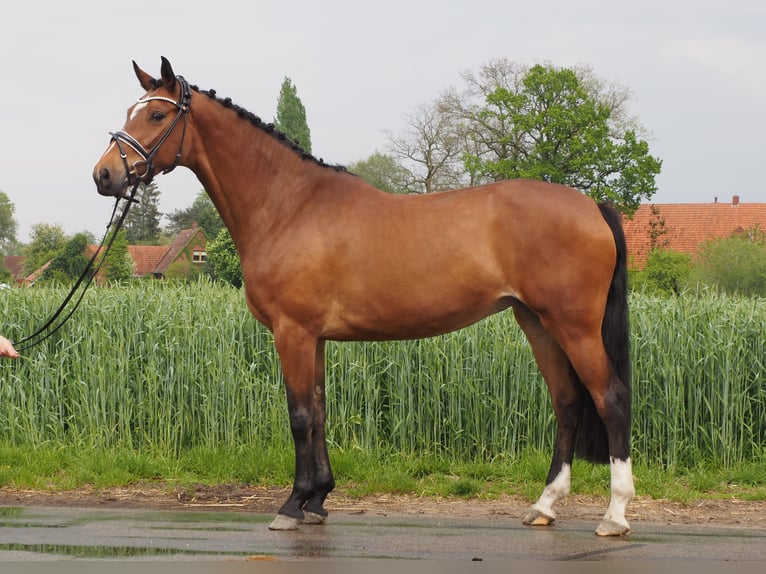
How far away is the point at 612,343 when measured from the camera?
6484mm

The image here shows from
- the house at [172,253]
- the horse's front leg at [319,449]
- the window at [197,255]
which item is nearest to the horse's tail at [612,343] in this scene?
the horse's front leg at [319,449]

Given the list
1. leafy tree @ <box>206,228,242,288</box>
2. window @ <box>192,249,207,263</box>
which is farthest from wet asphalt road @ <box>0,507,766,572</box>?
window @ <box>192,249,207,263</box>

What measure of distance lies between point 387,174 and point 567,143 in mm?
13412

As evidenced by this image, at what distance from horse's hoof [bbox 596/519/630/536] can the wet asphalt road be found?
77 mm

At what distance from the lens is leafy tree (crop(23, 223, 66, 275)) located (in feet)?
278

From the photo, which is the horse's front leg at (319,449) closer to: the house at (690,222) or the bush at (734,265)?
the bush at (734,265)

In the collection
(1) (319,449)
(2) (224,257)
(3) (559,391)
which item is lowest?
(1) (319,449)

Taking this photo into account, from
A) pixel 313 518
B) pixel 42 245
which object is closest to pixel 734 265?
pixel 313 518

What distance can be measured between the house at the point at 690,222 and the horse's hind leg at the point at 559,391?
6008 cm

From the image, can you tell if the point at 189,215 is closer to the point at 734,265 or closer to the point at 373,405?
the point at 734,265

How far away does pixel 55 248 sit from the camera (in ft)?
285

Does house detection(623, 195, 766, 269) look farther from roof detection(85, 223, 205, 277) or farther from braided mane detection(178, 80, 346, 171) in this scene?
braided mane detection(178, 80, 346, 171)

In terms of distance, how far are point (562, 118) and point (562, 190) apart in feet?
186

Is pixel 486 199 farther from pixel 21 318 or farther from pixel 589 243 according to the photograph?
pixel 21 318
